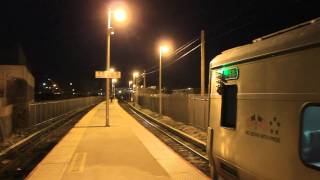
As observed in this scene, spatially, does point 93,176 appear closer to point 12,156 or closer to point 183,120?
point 12,156

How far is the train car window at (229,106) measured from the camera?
6.40 m

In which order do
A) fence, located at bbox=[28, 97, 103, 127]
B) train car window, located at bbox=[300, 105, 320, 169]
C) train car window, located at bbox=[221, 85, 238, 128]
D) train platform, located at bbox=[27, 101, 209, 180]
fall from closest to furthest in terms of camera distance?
train car window, located at bbox=[300, 105, 320, 169]
train car window, located at bbox=[221, 85, 238, 128]
train platform, located at bbox=[27, 101, 209, 180]
fence, located at bbox=[28, 97, 103, 127]

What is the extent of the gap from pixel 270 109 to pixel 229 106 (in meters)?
1.62

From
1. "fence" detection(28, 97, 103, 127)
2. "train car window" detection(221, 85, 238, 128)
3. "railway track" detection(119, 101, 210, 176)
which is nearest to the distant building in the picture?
"fence" detection(28, 97, 103, 127)

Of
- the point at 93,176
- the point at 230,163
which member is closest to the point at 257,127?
the point at 230,163

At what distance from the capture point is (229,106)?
6.70 metres

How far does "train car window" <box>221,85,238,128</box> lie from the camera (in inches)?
252

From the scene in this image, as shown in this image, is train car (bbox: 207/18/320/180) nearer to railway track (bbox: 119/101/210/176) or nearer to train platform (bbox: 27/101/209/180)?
train platform (bbox: 27/101/209/180)

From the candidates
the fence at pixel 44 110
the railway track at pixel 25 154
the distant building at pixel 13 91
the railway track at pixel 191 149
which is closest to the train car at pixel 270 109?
the railway track at pixel 191 149

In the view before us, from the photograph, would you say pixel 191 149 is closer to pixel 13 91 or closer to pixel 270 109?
pixel 270 109

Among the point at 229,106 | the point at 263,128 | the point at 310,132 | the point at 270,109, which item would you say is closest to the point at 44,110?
the point at 229,106

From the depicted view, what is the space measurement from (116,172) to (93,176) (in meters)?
0.66

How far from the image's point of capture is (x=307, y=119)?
438 centimetres

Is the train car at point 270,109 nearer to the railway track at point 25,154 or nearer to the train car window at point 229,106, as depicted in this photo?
the train car window at point 229,106
